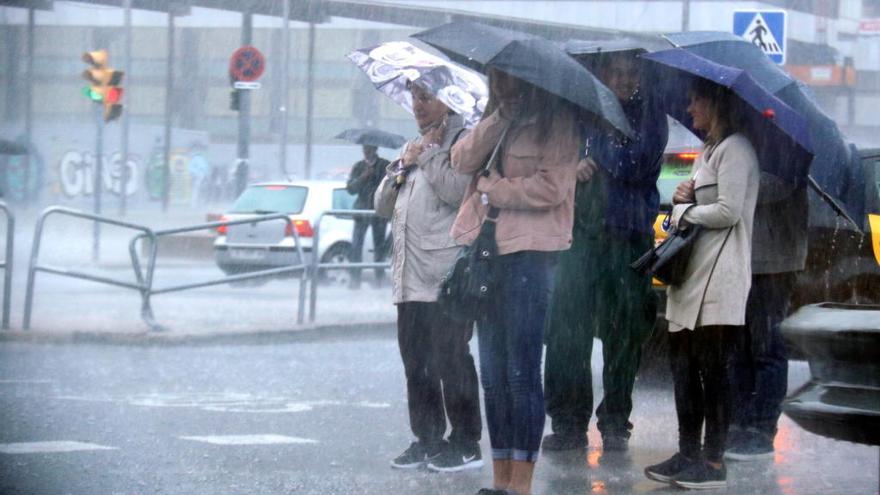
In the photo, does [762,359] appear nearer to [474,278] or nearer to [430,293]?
[430,293]

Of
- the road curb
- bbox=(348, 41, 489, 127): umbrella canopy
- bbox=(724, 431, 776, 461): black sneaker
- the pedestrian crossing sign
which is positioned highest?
the pedestrian crossing sign

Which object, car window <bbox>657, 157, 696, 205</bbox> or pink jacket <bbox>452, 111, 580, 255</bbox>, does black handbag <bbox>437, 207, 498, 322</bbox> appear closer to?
pink jacket <bbox>452, 111, 580, 255</bbox>

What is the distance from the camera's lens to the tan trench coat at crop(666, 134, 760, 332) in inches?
233

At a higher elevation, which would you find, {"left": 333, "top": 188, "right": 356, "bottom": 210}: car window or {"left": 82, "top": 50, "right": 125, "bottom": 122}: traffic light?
{"left": 82, "top": 50, "right": 125, "bottom": 122}: traffic light

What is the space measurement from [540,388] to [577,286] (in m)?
1.27

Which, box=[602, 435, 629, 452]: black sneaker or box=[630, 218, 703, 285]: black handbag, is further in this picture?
box=[602, 435, 629, 452]: black sneaker

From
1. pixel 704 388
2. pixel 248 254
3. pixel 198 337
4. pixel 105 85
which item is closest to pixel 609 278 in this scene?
pixel 704 388

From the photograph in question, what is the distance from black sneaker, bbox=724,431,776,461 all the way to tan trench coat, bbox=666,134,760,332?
955mm

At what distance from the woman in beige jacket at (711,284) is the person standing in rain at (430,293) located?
2.90ft

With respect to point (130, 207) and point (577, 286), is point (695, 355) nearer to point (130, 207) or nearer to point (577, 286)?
point (577, 286)

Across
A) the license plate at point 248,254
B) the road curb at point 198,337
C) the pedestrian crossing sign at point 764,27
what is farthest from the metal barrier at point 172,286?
the pedestrian crossing sign at point 764,27

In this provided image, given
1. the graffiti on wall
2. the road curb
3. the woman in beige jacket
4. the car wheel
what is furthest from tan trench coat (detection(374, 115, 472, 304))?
the graffiti on wall

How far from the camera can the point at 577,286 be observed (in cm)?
675

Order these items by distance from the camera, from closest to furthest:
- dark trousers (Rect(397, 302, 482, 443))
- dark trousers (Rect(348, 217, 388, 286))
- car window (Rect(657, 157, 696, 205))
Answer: dark trousers (Rect(397, 302, 482, 443)), car window (Rect(657, 157, 696, 205)), dark trousers (Rect(348, 217, 388, 286))
